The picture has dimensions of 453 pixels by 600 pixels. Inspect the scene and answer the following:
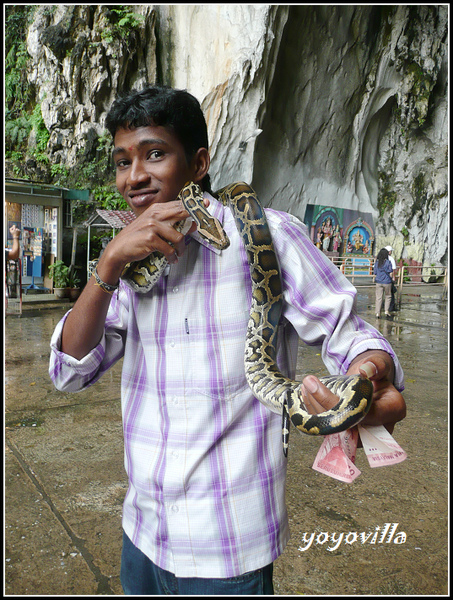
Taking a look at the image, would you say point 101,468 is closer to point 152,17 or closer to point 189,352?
point 189,352

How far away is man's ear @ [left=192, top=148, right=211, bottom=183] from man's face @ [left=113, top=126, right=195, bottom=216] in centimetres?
8

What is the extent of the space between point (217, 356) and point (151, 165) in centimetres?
59

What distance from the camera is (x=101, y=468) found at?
3355 mm

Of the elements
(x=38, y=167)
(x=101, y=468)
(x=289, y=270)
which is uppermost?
(x=38, y=167)

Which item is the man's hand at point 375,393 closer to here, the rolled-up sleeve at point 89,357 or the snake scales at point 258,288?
the snake scales at point 258,288

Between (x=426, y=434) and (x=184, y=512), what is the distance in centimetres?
353

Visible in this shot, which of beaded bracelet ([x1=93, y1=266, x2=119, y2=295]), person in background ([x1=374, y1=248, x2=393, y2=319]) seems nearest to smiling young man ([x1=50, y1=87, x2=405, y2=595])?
beaded bracelet ([x1=93, y1=266, x2=119, y2=295])

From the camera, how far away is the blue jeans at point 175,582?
1187 mm

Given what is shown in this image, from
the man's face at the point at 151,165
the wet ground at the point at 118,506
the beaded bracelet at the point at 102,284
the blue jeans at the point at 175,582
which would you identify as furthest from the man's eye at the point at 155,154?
the wet ground at the point at 118,506

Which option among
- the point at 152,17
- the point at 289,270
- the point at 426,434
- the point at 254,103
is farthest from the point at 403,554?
the point at 152,17

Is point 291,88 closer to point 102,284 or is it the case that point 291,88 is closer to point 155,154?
point 155,154

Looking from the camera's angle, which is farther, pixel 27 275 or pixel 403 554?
pixel 27 275

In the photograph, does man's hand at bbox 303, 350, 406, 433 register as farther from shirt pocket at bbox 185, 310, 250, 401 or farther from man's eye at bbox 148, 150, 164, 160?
man's eye at bbox 148, 150, 164, 160

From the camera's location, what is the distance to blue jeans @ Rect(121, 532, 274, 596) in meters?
1.19
